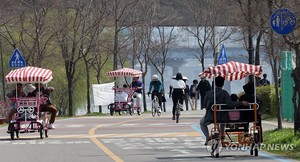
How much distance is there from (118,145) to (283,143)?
4.17m

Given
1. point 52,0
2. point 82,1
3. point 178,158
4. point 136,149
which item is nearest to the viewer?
point 178,158

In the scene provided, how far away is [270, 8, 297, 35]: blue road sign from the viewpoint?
1900 cm

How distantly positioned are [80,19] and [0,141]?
1093 inches

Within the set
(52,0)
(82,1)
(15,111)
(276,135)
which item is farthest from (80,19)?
(276,135)

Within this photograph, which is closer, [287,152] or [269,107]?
[287,152]

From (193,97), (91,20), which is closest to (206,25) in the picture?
(193,97)

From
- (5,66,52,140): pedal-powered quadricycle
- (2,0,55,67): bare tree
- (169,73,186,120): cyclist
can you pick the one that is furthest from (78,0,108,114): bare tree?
(5,66,52,140): pedal-powered quadricycle

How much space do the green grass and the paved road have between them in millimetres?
447

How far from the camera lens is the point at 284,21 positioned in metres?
19.0

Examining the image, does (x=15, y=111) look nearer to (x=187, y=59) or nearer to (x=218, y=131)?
(x=218, y=131)

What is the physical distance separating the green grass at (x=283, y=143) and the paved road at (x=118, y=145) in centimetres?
45

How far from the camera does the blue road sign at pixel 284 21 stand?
62.3 ft

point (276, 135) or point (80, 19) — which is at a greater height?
point (80, 19)

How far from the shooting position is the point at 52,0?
152 feet
